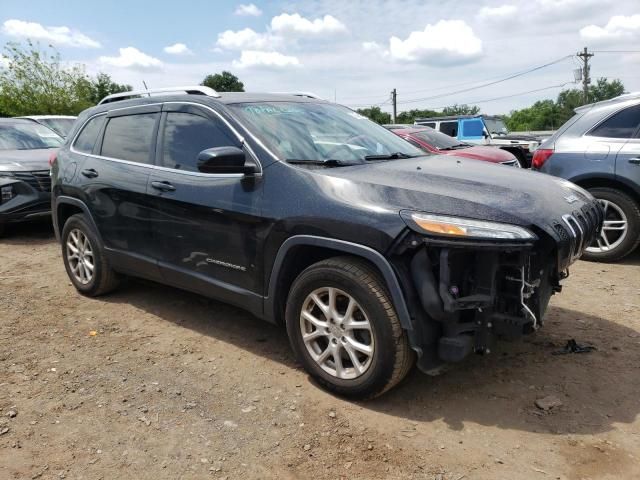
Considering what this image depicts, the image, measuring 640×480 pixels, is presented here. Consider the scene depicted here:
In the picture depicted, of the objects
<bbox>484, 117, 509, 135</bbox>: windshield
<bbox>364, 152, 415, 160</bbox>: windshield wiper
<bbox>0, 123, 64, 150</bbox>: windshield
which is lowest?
<bbox>364, 152, 415, 160</bbox>: windshield wiper

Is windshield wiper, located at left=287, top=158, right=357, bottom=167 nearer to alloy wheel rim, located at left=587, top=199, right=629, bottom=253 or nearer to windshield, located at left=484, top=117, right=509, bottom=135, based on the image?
alloy wheel rim, located at left=587, top=199, right=629, bottom=253

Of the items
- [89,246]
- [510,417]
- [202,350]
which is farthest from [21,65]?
[510,417]

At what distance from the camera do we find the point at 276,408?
315cm

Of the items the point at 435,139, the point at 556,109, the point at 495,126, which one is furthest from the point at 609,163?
the point at 556,109

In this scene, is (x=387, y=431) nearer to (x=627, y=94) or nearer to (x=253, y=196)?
(x=253, y=196)

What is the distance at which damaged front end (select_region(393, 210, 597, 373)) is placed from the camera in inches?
108

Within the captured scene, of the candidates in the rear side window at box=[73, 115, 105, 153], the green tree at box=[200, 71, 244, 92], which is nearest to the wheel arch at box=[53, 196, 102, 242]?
the rear side window at box=[73, 115, 105, 153]

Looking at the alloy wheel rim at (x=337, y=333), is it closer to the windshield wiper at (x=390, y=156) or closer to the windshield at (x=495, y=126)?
the windshield wiper at (x=390, y=156)

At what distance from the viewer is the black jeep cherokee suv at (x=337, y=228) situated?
2.83 meters

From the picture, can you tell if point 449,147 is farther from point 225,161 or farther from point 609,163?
point 225,161

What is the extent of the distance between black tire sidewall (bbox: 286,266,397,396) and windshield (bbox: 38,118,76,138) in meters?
8.10

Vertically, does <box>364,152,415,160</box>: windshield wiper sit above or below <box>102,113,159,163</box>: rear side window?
below

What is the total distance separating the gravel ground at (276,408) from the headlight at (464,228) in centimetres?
104

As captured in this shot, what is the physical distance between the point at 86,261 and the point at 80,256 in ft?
0.35
